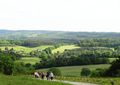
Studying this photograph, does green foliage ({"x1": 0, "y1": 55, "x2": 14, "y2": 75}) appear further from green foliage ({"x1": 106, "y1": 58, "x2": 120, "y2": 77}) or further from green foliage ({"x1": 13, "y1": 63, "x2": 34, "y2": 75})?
green foliage ({"x1": 106, "y1": 58, "x2": 120, "y2": 77})

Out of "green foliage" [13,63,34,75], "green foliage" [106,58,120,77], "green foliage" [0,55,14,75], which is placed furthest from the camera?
"green foliage" [13,63,34,75]

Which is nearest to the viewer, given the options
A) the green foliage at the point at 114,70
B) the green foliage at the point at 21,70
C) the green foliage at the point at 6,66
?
the green foliage at the point at 114,70

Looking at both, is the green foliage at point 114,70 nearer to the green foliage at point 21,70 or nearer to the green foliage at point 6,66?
the green foliage at point 21,70

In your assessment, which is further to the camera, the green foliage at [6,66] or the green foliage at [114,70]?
the green foliage at [6,66]

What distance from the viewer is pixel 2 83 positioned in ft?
128

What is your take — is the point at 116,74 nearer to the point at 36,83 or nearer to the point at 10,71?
the point at 10,71

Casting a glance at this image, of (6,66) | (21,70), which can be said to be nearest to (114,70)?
(6,66)

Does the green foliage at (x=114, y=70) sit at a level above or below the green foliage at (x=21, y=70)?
above

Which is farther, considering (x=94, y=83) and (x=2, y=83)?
(x=94, y=83)

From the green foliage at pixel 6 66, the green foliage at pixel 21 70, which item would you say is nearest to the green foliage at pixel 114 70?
the green foliage at pixel 21 70

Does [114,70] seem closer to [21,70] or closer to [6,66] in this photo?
[6,66]

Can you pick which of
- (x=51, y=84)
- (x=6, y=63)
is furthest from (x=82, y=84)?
(x=6, y=63)

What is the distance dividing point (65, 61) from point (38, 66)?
13.5 meters

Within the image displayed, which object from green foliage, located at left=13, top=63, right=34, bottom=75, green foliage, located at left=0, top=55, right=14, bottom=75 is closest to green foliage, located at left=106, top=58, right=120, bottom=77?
green foliage, located at left=13, top=63, right=34, bottom=75
